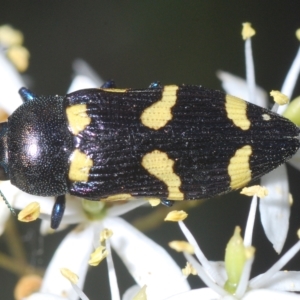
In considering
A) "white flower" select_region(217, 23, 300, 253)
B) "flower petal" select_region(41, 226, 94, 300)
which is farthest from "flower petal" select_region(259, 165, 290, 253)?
"flower petal" select_region(41, 226, 94, 300)

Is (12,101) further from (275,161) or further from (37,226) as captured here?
(275,161)

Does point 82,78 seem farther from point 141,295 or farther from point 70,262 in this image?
point 141,295

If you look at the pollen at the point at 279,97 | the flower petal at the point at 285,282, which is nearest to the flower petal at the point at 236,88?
the pollen at the point at 279,97

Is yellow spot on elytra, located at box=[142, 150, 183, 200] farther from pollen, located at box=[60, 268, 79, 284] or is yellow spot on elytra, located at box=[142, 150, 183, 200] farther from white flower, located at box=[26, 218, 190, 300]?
pollen, located at box=[60, 268, 79, 284]

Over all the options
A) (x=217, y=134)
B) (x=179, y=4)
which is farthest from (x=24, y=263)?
(x=179, y=4)

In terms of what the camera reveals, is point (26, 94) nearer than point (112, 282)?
No

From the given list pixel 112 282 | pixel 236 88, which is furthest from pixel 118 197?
pixel 236 88

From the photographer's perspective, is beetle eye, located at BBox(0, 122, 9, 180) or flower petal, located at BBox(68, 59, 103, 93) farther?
flower petal, located at BBox(68, 59, 103, 93)
